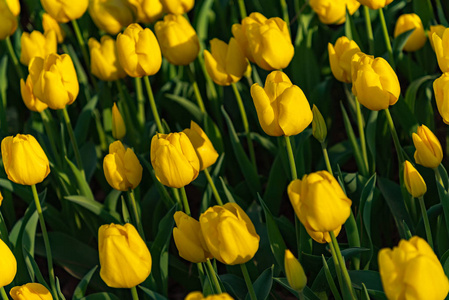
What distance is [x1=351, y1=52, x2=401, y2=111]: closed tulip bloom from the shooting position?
153cm

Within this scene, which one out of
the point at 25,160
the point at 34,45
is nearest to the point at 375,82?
the point at 25,160

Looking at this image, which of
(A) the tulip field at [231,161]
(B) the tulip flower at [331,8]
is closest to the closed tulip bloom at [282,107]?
(A) the tulip field at [231,161]

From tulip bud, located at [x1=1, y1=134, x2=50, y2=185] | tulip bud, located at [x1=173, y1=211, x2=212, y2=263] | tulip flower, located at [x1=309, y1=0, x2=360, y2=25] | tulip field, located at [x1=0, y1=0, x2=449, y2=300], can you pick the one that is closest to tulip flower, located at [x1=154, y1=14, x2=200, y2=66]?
tulip field, located at [x1=0, y1=0, x2=449, y2=300]

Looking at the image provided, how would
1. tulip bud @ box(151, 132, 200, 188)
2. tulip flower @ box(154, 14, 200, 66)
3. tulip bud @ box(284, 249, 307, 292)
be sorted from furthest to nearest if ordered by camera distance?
tulip flower @ box(154, 14, 200, 66) → tulip bud @ box(151, 132, 200, 188) → tulip bud @ box(284, 249, 307, 292)

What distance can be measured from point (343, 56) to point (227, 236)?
68cm

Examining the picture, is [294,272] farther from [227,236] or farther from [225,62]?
[225,62]

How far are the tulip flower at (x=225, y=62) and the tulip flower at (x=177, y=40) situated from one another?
0.10m

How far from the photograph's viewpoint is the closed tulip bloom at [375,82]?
5.02ft

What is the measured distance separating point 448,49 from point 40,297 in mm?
1009

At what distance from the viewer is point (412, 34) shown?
216 cm

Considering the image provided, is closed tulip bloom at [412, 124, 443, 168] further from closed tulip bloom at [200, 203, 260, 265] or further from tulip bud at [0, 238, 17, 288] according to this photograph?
tulip bud at [0, 238, 17, 288]

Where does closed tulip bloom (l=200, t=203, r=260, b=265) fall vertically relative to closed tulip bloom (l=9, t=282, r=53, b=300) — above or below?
above

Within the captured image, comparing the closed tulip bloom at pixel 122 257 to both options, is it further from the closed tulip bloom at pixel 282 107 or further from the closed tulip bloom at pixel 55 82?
the closed tulip bloom at pixel 55 82

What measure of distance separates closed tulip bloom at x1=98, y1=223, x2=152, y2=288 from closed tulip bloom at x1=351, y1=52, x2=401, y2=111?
0.58 metres
